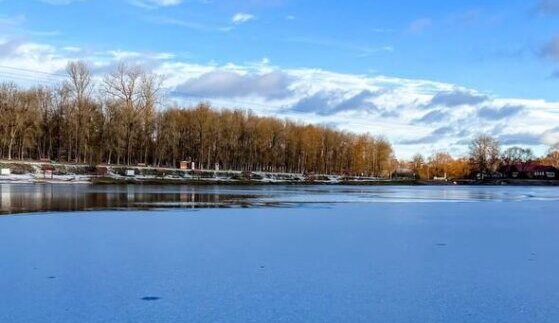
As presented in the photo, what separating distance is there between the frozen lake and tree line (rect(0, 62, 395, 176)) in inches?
2386

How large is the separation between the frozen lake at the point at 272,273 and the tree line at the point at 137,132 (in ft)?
199

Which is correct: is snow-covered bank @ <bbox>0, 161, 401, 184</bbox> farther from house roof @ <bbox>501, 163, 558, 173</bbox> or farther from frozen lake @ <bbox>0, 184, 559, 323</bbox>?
house roof @ <bbox>501, 163, 558, 173</bbox>

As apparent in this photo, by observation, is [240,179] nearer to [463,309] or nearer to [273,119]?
[273,119]

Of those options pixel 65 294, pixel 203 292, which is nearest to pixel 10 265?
pixel 65 294

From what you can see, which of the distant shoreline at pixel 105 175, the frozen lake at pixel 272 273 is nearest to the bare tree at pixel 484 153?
the distant shoreline at pixel 105 175

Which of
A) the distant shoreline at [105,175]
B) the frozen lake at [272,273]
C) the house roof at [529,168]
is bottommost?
the frozen lake at [272,273]

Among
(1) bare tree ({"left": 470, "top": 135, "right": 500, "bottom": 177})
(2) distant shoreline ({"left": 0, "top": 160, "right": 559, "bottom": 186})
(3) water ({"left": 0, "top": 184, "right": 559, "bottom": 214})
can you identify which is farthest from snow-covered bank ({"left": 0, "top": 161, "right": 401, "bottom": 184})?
Result: (1) bare tree ({"left": 470, "top": 135, "right": 500, "bottom": 177})

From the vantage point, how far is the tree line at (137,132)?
71.6 meters

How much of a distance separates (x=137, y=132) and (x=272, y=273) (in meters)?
72.8

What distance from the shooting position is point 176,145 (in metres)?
86.1

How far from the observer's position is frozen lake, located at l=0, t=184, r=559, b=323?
6289mm

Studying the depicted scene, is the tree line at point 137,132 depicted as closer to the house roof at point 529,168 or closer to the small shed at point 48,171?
the small shed at point 48,171

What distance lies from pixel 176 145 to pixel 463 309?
8159 cm

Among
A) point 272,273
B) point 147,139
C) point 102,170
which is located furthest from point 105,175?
point 272,273
